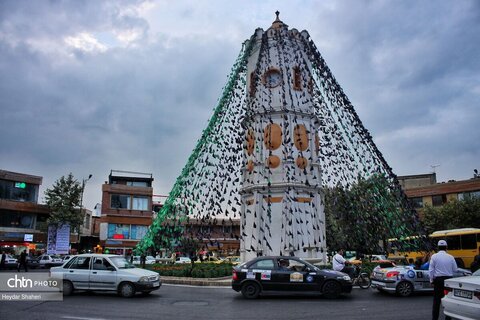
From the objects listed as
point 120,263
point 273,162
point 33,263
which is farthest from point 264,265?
point 33,263

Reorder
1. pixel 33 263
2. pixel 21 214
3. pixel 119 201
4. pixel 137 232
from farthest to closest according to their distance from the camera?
pixel 119 201, pixel 137 232, pixel 21 214, pixel 33 263

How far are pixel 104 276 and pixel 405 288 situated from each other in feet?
34.2

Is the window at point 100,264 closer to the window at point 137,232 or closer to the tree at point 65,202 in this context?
the tree at point 65,202

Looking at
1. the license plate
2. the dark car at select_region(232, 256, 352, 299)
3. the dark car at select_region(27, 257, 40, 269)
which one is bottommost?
the dark car at select_region(27, 257, 40, 269)

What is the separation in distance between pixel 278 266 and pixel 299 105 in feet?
43.8

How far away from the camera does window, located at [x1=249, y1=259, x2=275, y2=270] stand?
13.9 meters

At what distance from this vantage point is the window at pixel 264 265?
45.6 feet

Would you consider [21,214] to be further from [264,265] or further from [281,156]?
[264,265]

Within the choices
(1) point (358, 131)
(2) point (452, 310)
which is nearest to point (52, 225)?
(1) point (358, 131)

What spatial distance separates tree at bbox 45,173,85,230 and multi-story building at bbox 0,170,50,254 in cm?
390

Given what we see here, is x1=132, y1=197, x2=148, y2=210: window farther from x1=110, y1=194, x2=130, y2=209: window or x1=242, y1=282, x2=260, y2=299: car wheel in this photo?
x1=242, y1=282, x2=260, y2=299: car wheel

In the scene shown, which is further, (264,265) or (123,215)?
(123,215)

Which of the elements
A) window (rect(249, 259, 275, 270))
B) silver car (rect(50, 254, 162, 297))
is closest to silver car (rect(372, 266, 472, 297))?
window (rect(249, 259, 275, 270))

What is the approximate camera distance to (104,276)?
14000 mm
